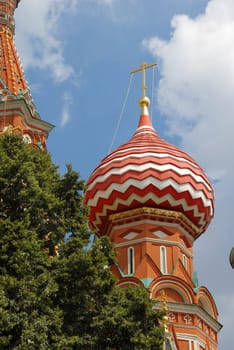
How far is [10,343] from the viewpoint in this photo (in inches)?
463

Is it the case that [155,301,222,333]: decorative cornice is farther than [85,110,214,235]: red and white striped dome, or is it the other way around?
[85,110,214,235]: red and white striped dome

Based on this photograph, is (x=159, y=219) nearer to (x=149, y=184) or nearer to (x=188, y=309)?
(x=149, y=184)

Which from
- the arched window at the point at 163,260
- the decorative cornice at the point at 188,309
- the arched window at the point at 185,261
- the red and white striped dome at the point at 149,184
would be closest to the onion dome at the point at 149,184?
the red and white striped dome at the point at 149,184

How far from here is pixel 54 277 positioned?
1265 cm

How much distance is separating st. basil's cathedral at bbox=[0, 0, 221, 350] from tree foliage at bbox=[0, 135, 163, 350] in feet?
32.5

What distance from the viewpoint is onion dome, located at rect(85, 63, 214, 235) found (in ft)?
83.2

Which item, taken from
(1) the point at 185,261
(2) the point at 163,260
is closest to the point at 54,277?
(2) the point at 163,260

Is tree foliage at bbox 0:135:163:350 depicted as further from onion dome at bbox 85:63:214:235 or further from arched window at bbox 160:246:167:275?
onion dome at bbox 85:63:214:235

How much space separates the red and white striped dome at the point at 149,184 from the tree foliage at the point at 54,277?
36.9 feet

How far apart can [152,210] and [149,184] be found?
83cm

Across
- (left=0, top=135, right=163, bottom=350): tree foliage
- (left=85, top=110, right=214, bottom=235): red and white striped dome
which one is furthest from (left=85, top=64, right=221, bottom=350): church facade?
(left=0, top=135, right=163, bottom=350): tree foliage

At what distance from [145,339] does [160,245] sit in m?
12.6

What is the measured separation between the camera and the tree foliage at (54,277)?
1197 cm

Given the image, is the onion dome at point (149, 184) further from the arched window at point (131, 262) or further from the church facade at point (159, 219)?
the arched window at point (131, 262)
